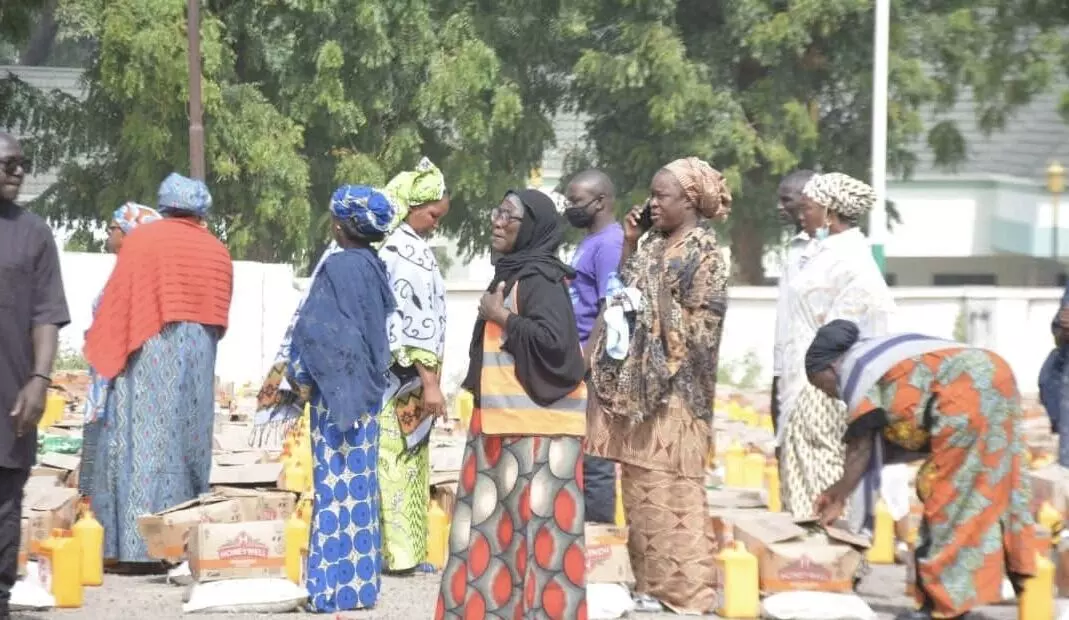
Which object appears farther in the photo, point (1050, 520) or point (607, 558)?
point (1050, 520)

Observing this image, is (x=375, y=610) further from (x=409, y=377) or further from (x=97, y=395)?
(x=97, y=395)

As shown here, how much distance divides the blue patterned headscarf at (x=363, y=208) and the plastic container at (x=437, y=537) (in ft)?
5.44

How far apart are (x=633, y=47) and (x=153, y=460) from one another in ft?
56.2

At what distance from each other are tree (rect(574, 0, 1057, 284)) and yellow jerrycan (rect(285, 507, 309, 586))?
1666 centimetres

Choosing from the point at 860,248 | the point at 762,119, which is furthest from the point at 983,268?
the point at 860,248

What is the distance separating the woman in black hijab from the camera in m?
7.46

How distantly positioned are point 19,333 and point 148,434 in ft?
7.20

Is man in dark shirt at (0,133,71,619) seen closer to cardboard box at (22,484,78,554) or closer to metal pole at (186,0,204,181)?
cardboard box at (22,484,78,554)

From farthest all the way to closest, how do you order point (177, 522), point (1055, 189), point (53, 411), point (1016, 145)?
point (1016, 145) < point (1055, 189) < point (53, 411) < point (177, 522)

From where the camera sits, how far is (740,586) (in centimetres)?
835

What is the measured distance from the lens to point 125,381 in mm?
9453

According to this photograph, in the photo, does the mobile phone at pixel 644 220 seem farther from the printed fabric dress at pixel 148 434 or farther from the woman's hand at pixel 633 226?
the printed fabric dress at pixel 148 434

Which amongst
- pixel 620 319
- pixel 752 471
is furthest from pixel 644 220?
pixel 752 471

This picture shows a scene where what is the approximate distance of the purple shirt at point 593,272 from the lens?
943 cm
